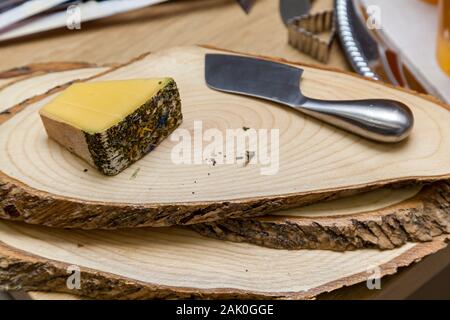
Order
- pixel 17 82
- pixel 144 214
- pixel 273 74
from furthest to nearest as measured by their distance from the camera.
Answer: pixel 17 82
pixel 273 74
pixel 144 214

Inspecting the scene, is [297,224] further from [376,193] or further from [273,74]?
[273,74]

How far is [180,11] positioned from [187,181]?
67 centimetres

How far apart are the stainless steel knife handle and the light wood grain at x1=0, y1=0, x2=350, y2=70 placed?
13.8 inches

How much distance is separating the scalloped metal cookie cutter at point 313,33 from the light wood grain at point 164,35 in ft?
0.07

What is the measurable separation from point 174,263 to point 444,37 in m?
0.62

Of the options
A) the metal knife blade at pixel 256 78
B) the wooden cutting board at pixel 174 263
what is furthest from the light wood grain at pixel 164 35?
the wooden cutting board at pixel 174 263

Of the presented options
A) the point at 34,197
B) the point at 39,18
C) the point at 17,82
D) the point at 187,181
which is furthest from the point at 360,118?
the point at 39,18

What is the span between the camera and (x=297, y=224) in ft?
2.24

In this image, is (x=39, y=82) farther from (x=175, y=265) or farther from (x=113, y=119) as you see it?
(x=175, y=265)

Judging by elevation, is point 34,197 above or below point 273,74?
below

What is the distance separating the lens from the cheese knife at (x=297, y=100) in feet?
2.27

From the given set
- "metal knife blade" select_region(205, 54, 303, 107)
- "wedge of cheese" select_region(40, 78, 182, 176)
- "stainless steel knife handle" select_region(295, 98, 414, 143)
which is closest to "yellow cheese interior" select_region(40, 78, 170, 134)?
"wedge of cheese" select_region(40, 78, 182, 176)

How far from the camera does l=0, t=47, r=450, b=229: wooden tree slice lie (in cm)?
66

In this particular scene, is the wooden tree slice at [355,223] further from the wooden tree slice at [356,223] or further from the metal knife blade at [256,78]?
the metal knife blade at [256,78]
